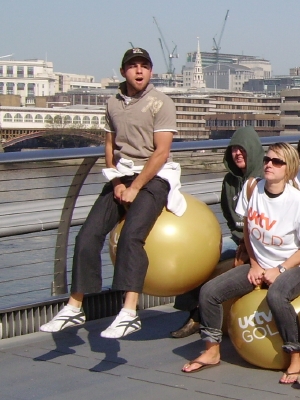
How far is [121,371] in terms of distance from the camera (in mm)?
4449

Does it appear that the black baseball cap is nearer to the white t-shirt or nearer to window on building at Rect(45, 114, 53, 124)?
the white t-shirt

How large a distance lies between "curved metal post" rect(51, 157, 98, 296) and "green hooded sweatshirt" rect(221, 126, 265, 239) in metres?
0.86

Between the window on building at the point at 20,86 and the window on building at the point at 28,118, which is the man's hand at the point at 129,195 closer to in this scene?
the window on building at the point at 28,118

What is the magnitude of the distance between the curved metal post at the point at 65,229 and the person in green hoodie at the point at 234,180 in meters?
0.83

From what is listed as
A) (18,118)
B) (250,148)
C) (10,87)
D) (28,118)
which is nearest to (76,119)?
(28,118)

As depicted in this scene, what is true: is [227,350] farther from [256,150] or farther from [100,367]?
[256,150]

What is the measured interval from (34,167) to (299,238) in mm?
1714

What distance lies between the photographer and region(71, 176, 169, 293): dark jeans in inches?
170

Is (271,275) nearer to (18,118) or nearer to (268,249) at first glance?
(268,249)

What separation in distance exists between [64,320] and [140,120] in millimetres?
1042

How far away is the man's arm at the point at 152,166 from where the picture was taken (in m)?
4.46

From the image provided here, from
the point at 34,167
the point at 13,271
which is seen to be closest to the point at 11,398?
the point at 34,167

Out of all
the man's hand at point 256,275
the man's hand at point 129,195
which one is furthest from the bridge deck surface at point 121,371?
the man's hand at point 129,195

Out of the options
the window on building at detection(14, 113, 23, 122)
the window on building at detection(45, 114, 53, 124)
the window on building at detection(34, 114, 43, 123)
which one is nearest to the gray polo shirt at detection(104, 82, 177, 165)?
the window on building at detection(45, 114, 53, 124)
